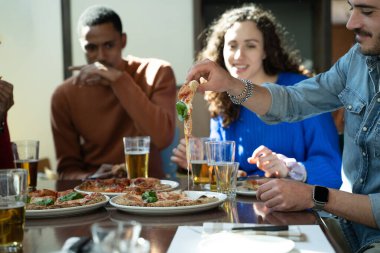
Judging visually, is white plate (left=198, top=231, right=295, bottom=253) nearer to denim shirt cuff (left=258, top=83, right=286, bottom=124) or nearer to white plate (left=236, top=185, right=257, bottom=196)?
white plate (left=236, top=185, right=257, bottom=196)

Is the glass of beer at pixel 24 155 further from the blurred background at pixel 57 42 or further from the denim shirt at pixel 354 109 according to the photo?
the blurred background at pixel 57 42

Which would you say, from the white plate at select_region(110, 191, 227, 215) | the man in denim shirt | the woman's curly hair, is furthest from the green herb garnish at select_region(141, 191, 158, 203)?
the woman's curly hair

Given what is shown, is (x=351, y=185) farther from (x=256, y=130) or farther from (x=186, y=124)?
(x=256, y=130)

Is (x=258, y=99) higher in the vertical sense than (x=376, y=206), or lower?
higher

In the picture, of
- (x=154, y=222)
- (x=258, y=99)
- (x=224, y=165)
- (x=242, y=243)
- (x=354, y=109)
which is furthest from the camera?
(x=258, y=99)

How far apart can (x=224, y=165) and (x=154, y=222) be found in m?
0.42

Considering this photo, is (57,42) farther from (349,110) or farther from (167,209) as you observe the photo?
(167,209)

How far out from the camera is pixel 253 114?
9.09 ft

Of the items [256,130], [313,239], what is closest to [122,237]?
[313,239]

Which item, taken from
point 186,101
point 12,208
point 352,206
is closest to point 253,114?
point 186,101

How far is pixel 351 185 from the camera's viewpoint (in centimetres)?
194

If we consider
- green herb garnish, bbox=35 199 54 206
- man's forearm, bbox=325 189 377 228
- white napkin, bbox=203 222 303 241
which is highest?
green herb garnish, bbox=35 199 54 206

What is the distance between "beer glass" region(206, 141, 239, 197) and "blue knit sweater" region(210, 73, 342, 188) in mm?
627

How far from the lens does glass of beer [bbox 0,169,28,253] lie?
1169 millimetres
